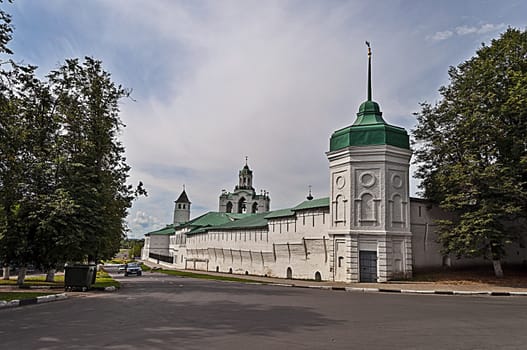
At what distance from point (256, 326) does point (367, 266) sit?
64.3ft

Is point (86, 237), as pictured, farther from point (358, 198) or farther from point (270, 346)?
point (358, 198)

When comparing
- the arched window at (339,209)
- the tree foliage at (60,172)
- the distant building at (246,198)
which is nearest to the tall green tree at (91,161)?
the tree foliage at (60,172)

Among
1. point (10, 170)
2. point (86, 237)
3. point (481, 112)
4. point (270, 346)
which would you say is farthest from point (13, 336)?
point (481, 112)

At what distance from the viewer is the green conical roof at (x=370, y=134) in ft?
94.6

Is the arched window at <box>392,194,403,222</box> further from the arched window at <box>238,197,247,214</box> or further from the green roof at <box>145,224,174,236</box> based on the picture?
the green roof at <box>145,224,174,236</box>

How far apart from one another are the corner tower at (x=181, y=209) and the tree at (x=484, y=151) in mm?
77057

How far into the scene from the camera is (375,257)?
91.6 feet

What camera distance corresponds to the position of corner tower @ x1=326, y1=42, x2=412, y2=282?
28.0 metres

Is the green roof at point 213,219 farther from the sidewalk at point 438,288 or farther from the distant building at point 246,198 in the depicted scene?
the sidewalk at point 438,288

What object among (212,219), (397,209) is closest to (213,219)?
(212,219)

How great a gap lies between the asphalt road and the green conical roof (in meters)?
15.9

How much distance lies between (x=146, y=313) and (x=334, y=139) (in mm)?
21741

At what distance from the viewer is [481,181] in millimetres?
26453

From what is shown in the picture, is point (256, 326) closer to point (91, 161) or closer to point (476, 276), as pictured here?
point (91, 161)
